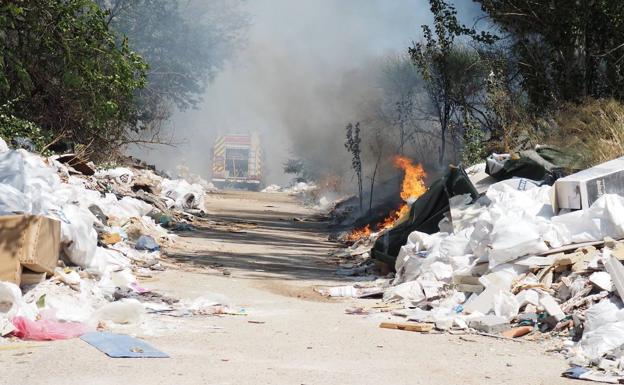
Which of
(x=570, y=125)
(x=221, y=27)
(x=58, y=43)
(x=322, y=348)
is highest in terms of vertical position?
(x=221, y=27)

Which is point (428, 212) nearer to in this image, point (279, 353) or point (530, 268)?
point (530, 268)

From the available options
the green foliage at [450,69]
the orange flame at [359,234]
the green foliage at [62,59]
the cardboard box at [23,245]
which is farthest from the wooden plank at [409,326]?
the green foliage at [450,69]

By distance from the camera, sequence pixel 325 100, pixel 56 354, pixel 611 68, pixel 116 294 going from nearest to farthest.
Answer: pixel 56 354, pixel 116 294, pixel 611 68, pixel 325 100

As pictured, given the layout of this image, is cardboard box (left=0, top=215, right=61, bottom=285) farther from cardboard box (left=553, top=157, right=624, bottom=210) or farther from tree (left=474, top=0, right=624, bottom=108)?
tree (left=474, top=0, right=624, bottom=108)

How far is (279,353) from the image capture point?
6.39 meters

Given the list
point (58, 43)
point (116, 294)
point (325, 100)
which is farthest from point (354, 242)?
point (325, 100)

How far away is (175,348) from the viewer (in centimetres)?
634

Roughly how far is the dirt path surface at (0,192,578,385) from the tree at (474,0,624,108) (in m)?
8.33

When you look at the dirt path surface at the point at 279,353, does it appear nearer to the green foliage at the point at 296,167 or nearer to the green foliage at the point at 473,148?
the green foliage at the point at 473,148

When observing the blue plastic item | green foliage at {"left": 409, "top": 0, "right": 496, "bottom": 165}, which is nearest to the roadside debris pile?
the blue plastic item

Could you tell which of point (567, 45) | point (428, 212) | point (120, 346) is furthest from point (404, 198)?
point (120, 346)

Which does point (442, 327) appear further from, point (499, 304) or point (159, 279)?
point (159, 279)

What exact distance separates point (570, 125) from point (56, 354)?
10.2 meters

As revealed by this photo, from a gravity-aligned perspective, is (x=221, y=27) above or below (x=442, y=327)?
above
